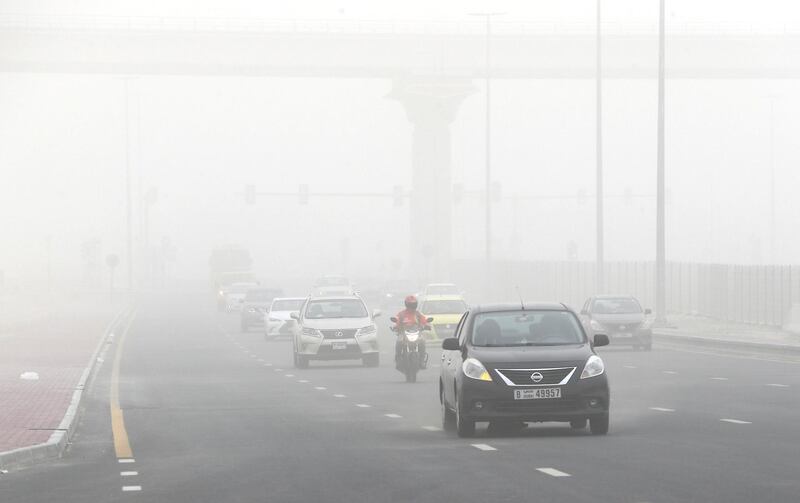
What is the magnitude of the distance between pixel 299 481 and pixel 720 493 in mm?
3589

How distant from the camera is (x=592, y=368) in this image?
59.4 ft

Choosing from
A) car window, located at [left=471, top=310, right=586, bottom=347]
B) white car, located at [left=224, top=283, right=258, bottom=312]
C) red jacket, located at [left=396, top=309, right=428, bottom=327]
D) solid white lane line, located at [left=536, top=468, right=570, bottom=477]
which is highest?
car window, located at [left=471, top=310, right=586, bottom=347]

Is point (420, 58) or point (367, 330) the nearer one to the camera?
point (367, 330)

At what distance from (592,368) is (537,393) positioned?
676 mm

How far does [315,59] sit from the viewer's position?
292ft

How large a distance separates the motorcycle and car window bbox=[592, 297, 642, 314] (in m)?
14.2

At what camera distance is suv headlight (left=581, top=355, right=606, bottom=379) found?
18000mm

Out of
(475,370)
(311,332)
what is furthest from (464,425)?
(311,332)

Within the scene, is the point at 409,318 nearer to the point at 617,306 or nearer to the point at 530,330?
the point at 530,330

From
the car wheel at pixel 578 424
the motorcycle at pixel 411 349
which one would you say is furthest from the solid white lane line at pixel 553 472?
the motorcycle at pixel 411 349

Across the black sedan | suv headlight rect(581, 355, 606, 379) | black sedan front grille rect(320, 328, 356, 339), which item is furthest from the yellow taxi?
suv headlight rect(581, 355, 606, 379)

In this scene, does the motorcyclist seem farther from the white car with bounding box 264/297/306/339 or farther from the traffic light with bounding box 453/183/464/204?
the traffic light with bounding box 453/183/464/204

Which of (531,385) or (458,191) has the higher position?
(458,191)

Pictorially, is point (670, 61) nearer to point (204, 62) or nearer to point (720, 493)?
point (204, 62)
